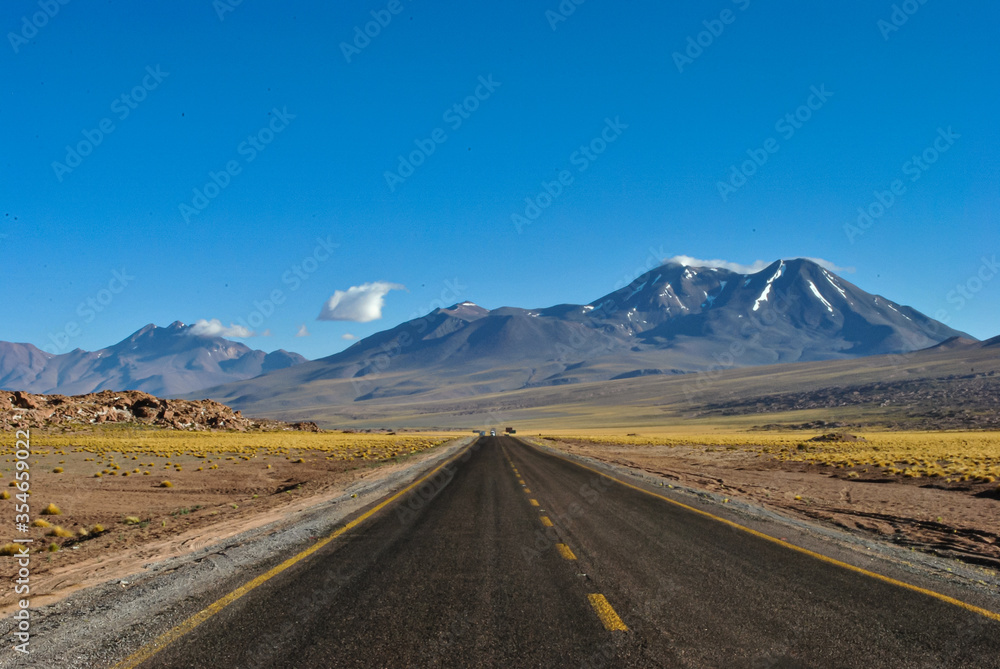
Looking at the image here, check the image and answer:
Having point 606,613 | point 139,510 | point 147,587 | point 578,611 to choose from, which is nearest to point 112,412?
point 139,510

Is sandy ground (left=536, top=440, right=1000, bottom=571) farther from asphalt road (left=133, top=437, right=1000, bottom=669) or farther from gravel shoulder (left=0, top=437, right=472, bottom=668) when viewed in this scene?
gravel shoulder (left=0, top=437, right=472, bottom=668)

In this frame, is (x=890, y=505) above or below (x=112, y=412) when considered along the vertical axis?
below

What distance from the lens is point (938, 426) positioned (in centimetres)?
10050

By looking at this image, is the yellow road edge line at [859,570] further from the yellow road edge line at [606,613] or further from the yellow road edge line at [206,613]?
the yellow road edge line at [206,613]

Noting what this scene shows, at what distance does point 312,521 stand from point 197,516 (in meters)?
3.64

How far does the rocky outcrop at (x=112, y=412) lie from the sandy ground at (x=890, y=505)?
2522 inches

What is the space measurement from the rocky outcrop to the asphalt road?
64.2 metres

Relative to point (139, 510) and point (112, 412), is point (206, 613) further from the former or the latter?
point (112, 412)

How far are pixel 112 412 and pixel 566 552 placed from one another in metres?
83.2

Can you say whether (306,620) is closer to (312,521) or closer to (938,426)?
(312,521)

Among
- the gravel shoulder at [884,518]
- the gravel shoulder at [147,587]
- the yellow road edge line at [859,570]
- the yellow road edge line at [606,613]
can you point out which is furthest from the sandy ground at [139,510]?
the gravel shoulder at [884,518]

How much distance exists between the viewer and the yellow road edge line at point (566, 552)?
8688 millimetres

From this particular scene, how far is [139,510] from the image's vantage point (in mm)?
15453

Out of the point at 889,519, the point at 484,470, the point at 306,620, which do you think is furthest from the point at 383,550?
the point at 484,470
